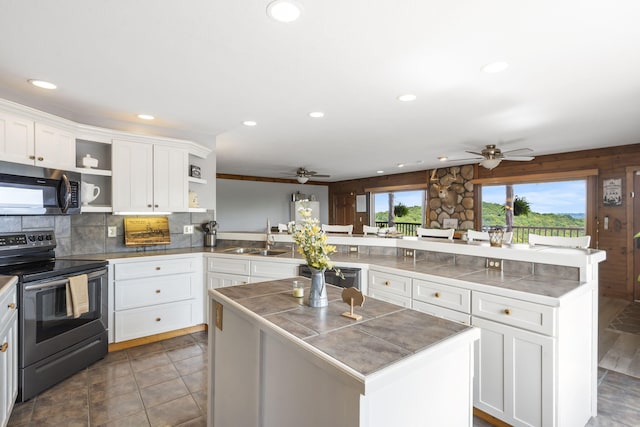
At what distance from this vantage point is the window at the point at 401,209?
8396 mm

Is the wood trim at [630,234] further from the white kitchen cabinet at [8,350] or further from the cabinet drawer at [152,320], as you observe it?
the white kitchen cabinet at [8,350]

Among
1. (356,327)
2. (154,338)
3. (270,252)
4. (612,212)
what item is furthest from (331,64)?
(612,212)

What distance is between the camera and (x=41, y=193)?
2695 mm

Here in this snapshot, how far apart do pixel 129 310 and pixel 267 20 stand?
2.88 m

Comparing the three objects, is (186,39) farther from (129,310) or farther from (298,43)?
(129,310)

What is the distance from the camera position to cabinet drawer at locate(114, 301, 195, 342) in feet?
10.3

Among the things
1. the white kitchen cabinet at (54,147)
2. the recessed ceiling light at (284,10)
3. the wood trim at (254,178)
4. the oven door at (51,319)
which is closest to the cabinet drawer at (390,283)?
the recessed ceiling light at (284,10)

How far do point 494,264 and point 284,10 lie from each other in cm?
233

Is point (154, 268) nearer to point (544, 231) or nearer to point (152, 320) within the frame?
point (152, 320)

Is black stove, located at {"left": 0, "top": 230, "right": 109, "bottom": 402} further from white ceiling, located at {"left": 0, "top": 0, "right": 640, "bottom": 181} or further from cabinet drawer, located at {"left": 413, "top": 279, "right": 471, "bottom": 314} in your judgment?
cabinet drawer, located at {"left": 413, "top": 279, "right": 471, "bottom": 314}

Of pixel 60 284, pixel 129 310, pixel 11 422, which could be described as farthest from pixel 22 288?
pixel 129 310

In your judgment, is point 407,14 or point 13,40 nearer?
point 407,14

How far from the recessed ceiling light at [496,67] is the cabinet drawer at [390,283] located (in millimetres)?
1581

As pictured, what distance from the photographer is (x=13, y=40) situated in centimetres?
187
